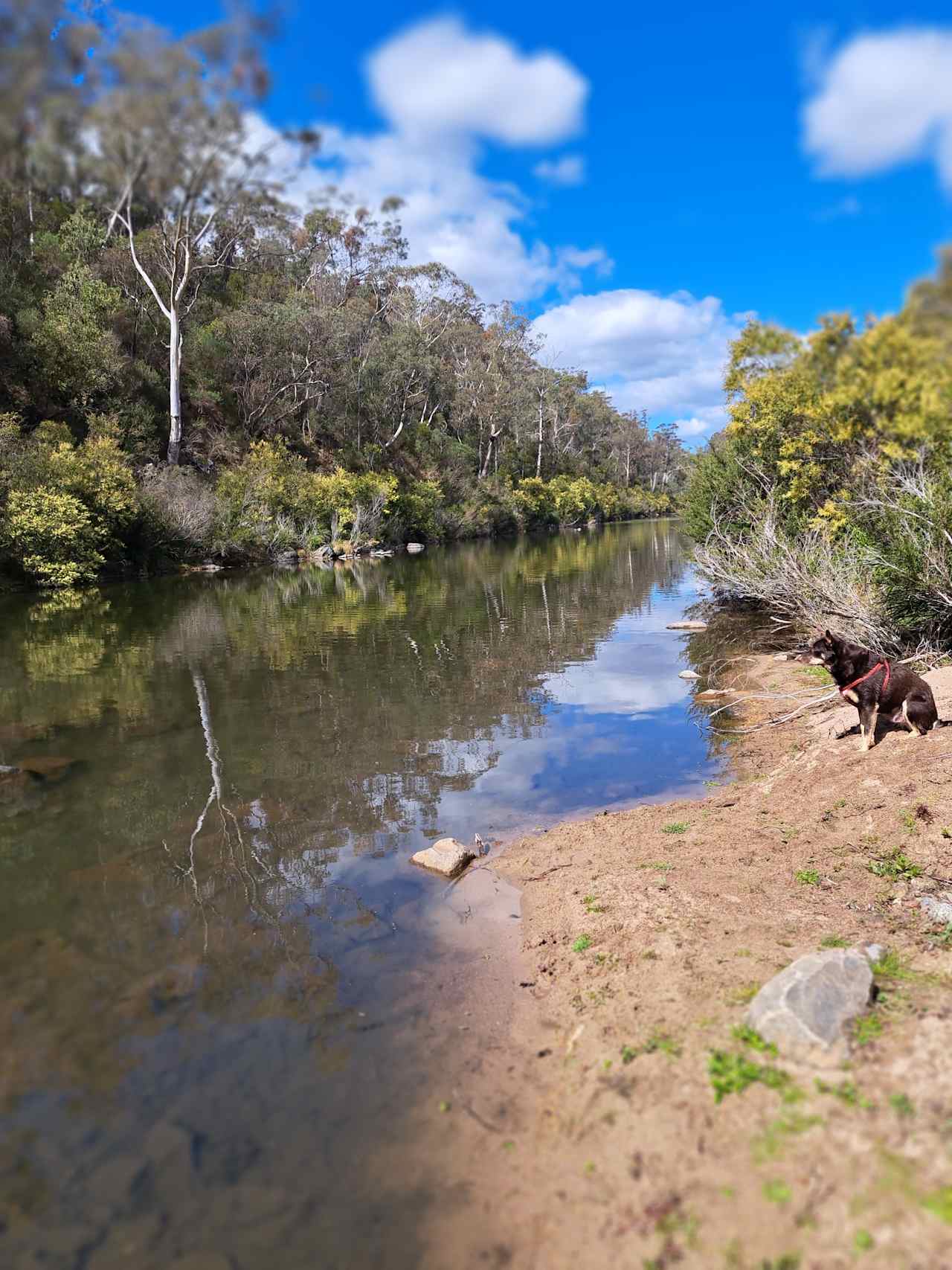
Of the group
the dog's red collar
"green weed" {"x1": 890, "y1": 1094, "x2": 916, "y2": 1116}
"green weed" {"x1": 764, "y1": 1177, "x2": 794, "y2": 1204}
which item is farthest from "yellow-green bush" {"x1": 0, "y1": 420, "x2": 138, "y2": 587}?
"green weed" {"x1": 890, "y1": 1094, "x2": 916, "y2": 1116}

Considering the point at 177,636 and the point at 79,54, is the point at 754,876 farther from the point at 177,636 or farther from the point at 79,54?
the point at 177,636

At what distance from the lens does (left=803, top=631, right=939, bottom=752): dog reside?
7695 millimetres

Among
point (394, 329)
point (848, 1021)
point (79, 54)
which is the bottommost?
point (848, 1021)

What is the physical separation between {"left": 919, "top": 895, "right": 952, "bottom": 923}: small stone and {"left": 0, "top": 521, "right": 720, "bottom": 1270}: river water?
3016 mm

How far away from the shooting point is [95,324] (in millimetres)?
37969

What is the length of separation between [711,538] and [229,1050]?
20.4 metres

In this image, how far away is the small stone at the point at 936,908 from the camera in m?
4.64

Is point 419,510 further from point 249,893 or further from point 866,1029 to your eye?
point 866,1029

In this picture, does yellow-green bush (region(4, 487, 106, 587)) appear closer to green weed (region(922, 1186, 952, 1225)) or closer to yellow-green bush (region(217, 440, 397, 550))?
yellow-green bush (region(217, 440, 397, 550))

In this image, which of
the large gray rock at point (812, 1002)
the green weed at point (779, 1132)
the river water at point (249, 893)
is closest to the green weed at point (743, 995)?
the large gray rock at point (812, 1002)

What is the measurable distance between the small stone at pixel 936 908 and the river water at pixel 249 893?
302cm

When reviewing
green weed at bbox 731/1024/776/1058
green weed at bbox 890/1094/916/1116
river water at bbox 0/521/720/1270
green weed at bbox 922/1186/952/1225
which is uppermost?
green weed at bbox 922/1186/952/1225

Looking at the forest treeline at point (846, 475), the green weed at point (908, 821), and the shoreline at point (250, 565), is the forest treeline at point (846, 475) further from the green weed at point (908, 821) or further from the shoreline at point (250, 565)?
the shoreline at point (250, 565)

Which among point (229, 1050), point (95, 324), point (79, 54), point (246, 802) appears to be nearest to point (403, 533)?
point (95, 324)
